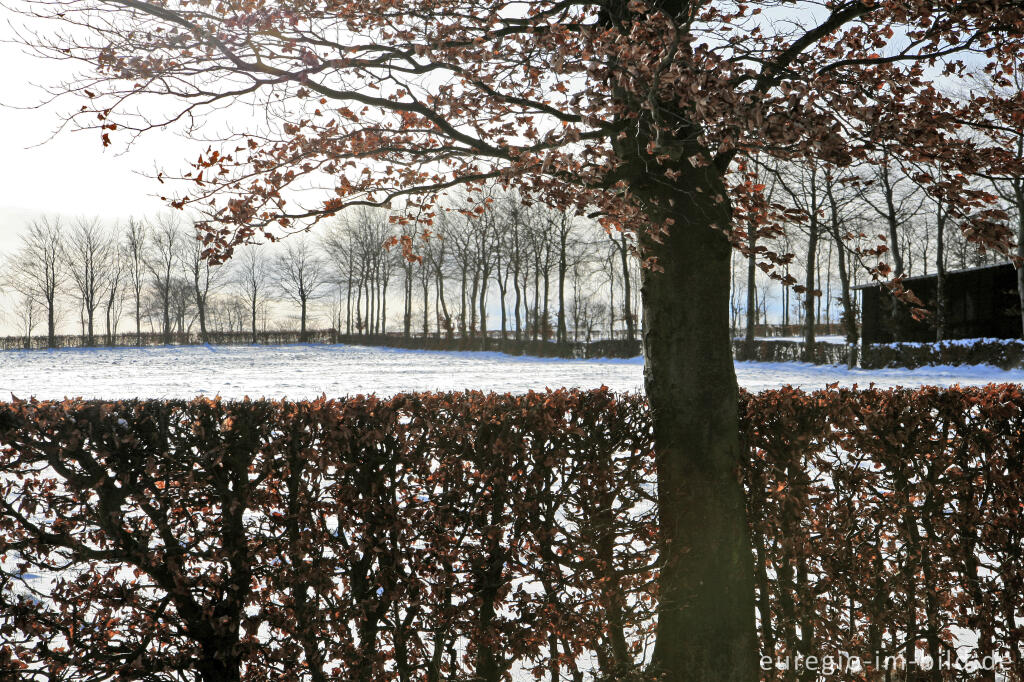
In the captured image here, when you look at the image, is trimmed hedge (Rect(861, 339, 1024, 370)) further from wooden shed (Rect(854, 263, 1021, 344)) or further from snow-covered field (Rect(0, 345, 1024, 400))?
wooden shed (Rect(854, 263, 1021, 344))

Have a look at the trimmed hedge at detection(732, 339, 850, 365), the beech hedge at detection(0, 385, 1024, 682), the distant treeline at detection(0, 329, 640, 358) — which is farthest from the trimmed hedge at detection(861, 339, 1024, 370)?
the beech hedge at detection(0, 385, 1024, 682)

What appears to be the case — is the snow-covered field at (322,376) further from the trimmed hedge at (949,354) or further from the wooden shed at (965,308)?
the wooden shed at (965,308)

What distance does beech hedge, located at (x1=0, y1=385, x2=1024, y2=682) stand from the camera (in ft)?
12.2

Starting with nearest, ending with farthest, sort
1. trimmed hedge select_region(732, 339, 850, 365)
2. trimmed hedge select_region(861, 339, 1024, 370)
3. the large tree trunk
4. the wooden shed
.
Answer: the large tree trunk, trimmed hedge select_region(861, 339, 1024, 370), the wooden shed, trimmed hedge select_region(732, 339, 850, 365)

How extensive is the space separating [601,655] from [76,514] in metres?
3.32

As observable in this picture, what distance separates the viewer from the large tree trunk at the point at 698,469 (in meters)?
4.16

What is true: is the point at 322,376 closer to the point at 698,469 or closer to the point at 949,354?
the point at 698,469

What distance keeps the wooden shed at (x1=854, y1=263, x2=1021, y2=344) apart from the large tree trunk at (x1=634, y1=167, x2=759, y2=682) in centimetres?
2591

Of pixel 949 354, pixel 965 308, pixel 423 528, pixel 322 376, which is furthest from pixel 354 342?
pixel 423 528

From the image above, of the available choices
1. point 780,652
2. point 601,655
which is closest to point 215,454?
point 601,655

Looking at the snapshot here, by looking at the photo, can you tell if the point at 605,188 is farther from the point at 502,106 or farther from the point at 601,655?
the point at 601,655

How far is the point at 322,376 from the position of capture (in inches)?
1048

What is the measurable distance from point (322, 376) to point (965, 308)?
28.5m

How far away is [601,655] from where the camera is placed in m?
4.08
